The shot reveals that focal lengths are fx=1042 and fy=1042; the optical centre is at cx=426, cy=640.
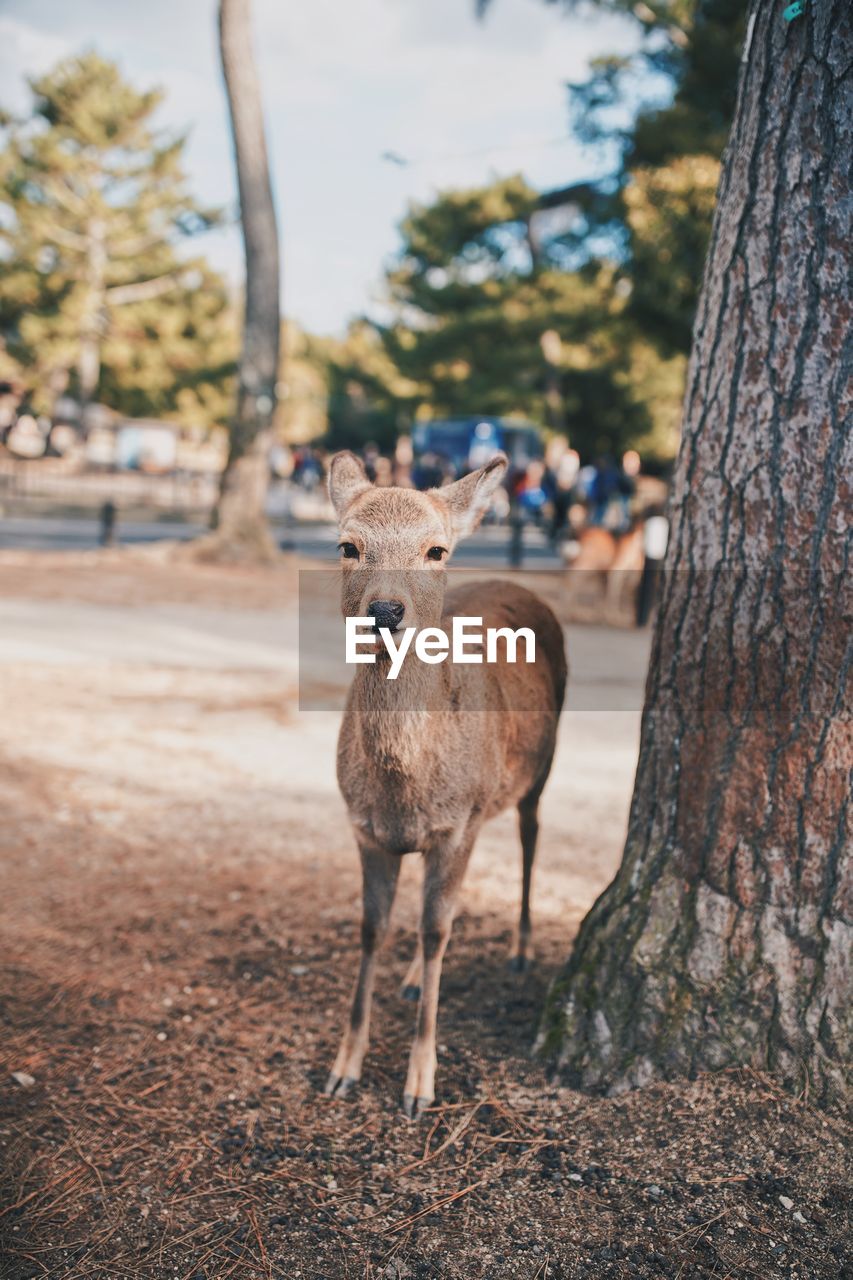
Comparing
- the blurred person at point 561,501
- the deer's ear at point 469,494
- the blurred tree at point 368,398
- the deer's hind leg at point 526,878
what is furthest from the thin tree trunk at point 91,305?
the deer's ear at point 469,494

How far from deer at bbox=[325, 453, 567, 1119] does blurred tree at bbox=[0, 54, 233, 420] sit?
133 feet

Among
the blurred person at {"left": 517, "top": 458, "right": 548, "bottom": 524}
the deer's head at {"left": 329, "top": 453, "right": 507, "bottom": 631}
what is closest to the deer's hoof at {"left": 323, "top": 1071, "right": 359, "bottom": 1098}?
the deer's head at {"left": 329, "top": 453, "right": 507, "bottom": 631}

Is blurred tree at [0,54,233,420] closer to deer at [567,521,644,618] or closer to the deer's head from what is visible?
deer at [567,521,644,618]

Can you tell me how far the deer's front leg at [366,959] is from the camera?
337 cm

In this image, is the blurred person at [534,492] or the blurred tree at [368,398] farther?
the blurred tree at [368,398]

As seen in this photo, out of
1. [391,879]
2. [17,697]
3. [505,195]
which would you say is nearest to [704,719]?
[391,879]

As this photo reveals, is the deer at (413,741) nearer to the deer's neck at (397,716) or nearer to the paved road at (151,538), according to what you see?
the deer's neck at (397,716)

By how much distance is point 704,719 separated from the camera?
10.7 ft

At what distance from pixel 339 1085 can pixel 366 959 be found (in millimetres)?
395

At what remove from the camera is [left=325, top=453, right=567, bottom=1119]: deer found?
3.21 m

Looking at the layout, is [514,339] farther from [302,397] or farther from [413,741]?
[413,741]

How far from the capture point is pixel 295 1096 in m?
3.29

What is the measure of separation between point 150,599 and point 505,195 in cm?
3123

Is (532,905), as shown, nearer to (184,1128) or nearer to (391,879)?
(391,879)
